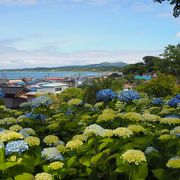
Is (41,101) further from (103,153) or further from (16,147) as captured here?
(103,153)

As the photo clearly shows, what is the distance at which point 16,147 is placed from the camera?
7.72ft

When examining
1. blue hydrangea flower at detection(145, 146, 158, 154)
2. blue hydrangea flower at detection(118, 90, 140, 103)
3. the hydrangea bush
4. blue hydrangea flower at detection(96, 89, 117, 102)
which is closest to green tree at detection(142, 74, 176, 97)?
blue hydrangea flower at detection(96, 89, 117, 102)

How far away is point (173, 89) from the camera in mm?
33562

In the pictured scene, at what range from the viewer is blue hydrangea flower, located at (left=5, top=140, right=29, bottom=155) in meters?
2.34

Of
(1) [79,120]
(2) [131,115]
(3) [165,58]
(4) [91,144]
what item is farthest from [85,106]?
(3) [165,58]

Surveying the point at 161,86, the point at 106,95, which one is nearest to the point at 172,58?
the point at 161,86

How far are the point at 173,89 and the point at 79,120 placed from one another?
101ft

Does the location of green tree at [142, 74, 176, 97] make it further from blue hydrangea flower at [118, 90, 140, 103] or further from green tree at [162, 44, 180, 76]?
green tree at [162, 44, 180, 76]

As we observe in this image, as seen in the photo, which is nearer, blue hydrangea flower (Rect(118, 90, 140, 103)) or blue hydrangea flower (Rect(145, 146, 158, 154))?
blue hydrangea flower (Rect(145, 146, 158, 154))

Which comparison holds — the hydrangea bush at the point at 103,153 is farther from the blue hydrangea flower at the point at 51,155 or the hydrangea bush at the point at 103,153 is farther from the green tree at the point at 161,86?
the green tree at the point at 161,86

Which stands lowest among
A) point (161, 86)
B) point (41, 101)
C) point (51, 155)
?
point (161, 86)

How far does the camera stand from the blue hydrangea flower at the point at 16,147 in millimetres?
2342

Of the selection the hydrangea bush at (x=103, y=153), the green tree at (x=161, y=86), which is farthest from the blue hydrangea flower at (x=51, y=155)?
the green tree at (x=161, y=86)

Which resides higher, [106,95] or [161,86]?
[106,95]
